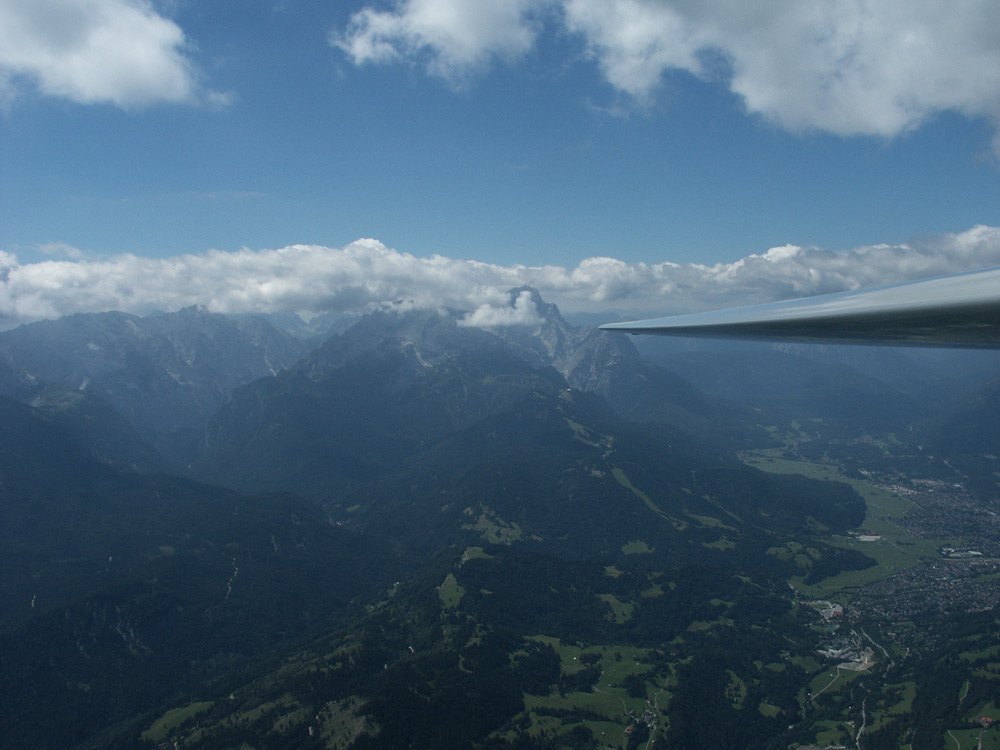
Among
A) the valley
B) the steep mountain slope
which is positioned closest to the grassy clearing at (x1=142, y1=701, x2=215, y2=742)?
the valley

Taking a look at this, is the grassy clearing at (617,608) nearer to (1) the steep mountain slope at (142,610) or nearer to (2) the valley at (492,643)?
(2) the valley at (492,643)

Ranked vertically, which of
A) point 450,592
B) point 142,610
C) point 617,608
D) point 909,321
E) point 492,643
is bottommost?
point 617,608

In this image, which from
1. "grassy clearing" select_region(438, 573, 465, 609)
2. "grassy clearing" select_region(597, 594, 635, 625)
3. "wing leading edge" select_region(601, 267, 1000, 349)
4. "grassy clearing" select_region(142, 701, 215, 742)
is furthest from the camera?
"grassy clearing" select_region(597, 594, 635, 625)

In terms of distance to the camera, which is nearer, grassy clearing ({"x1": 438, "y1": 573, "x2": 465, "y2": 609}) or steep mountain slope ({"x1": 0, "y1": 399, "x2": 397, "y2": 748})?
steep mountain slope ({"x1": 0, "y1": 399, "x2": 397, "y2": 748})

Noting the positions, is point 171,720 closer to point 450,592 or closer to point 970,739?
point 450,592

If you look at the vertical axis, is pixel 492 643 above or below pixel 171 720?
above

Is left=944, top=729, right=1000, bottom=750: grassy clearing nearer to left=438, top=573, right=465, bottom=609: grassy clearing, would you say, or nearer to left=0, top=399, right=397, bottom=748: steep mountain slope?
left=438, top=573, right=465, bottom=609: grassy clearing

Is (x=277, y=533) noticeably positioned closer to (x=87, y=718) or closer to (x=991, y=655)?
(x=87, y=718)

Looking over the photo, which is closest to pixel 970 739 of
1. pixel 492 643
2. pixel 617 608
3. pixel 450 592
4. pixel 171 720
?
pixel 617 608
